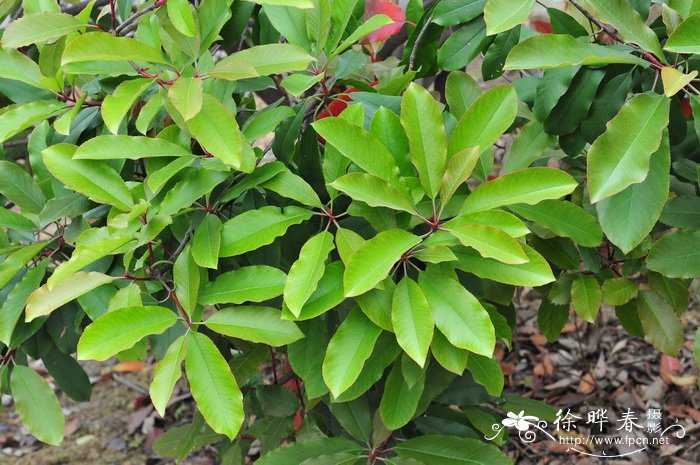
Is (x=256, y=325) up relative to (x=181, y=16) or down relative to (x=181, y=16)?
down

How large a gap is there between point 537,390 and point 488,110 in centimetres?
181

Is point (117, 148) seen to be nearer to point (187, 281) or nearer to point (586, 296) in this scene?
point (187, 281)

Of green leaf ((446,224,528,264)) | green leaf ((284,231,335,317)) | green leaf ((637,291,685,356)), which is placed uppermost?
green leaf ((446,224,528,264))

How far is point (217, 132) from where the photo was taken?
0.90m

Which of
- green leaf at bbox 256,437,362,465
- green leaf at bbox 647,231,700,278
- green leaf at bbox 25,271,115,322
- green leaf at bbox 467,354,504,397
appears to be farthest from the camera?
green leaf at bbox 256,437,362,465

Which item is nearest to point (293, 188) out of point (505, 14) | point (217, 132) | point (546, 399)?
point (217, 132)

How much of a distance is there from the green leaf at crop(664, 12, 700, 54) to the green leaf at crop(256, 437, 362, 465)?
0.89m

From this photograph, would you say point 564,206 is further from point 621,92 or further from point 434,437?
point 434,437

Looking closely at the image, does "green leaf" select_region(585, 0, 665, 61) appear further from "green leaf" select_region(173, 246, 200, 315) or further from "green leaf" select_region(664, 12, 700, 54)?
"green leaf" select_region(173, 246, 200, 315)

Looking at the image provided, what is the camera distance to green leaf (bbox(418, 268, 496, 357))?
35.4 inches

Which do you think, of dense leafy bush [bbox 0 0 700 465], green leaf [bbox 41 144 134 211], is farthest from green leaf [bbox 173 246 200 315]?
green leaf [bbox 41 144 134 211]

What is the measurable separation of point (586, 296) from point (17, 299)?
1.02 m

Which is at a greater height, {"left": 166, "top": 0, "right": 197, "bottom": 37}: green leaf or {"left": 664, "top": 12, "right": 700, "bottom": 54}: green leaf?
{"left": 166, "top": 0, "right": 197, "bottom": 37}: green leaf

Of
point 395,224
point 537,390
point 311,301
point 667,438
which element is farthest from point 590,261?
point 537,390
